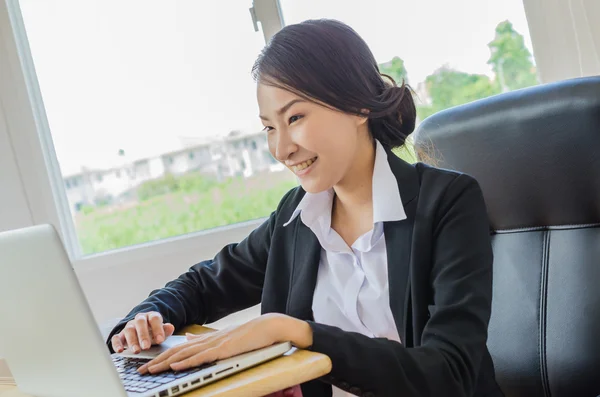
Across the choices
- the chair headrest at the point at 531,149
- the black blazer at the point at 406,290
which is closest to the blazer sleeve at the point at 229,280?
the black blazer at the point at 406,290

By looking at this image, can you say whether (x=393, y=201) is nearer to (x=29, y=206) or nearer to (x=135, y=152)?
(x=135, y=152)

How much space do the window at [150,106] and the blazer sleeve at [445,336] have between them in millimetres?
1251

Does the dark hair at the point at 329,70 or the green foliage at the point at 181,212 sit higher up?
the dark hair at the point at 329,70

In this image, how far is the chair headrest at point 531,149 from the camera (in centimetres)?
127

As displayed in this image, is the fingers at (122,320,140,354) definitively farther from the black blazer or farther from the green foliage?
the green foliage

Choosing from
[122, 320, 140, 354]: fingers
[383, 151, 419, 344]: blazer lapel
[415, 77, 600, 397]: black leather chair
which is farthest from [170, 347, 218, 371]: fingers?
[415, 77, 600, 397]: black leather chair

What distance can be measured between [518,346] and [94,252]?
1.67m

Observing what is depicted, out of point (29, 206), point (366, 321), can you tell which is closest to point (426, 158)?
point (366, 321)

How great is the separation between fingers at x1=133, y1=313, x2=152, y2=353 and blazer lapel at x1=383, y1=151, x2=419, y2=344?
417 millimetres

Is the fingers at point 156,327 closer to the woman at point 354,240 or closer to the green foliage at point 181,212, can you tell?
the woman at point 354,240

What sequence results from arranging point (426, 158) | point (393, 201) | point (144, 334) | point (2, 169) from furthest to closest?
point (2, 169) < point (426, 158) < point (393, 201) < point (144, 334)

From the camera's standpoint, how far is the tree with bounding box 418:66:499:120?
222 centimetres

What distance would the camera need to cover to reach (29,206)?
250 centimetres

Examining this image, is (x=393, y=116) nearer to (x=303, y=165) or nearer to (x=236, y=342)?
(x=303, y=165)
